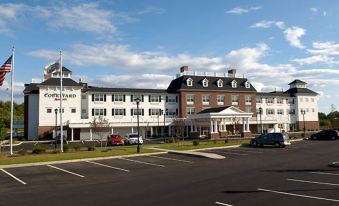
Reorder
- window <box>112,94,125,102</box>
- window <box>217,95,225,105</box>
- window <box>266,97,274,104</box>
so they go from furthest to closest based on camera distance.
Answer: window <box>266,97,274,104</box>
window <box>217,95,225,105</box>
window <box>112,94,125,102</box>

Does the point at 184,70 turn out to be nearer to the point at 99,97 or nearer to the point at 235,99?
the point at 235,99

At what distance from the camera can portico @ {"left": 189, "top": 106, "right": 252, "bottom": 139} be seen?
61.8 metres

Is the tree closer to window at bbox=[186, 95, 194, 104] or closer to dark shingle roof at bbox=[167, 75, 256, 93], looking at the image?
window at bbox=[186, 95, 194, 104]

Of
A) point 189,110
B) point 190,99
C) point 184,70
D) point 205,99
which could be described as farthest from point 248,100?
point 184,70

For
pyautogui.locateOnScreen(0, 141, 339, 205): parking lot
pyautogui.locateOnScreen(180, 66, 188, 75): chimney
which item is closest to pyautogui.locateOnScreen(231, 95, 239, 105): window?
pyautogui.locateOnScreen(180, 66, 188, 75): chimney

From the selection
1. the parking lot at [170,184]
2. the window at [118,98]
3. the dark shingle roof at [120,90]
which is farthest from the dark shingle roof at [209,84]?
the parking lot at [170,184]

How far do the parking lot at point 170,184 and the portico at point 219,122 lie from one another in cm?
3743

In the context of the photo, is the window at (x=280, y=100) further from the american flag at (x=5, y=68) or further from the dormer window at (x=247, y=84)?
the american flag at (x=5, y=68)

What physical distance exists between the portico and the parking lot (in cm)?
3743

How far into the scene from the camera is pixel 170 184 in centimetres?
1634

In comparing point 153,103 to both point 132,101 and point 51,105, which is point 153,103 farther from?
point 51,105

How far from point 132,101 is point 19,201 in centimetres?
5564

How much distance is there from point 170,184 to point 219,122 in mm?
52366

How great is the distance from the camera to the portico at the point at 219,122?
61781mm
